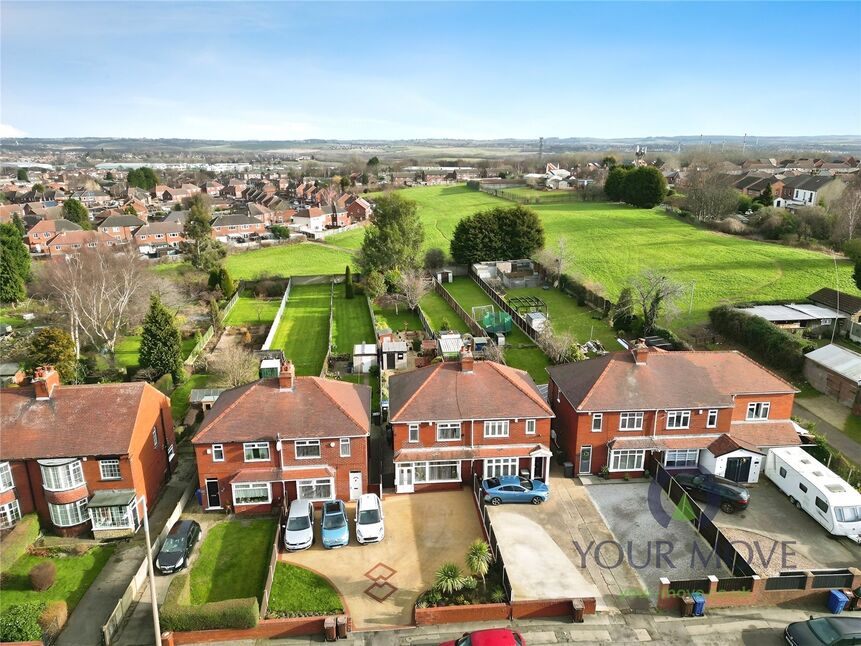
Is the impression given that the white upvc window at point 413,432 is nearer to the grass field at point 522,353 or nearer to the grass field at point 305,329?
the grass field at point 522,353

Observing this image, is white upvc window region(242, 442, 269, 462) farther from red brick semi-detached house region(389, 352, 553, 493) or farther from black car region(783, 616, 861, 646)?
black car region(783, 616, 861, 646)

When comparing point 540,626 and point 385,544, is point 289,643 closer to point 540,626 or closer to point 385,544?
point 385,544

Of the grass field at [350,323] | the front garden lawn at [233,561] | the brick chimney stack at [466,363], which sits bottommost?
the grass field at [350,323]

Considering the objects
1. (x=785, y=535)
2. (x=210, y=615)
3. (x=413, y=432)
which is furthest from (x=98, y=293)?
(x=785, y=535)

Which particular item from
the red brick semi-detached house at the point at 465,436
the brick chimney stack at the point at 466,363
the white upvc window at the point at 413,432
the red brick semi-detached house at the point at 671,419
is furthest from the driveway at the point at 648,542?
the white upvc window at the point at 413,432

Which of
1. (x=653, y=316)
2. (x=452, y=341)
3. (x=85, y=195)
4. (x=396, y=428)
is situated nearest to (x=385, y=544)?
(x=396, y=428)

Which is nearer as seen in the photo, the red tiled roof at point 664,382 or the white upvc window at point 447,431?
the white upvc window at point 447,431

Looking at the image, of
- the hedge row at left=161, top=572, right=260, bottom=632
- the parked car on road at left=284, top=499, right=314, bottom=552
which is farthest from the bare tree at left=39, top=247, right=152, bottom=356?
the hedge row at left=161, top=572, right=260, bottom=632
